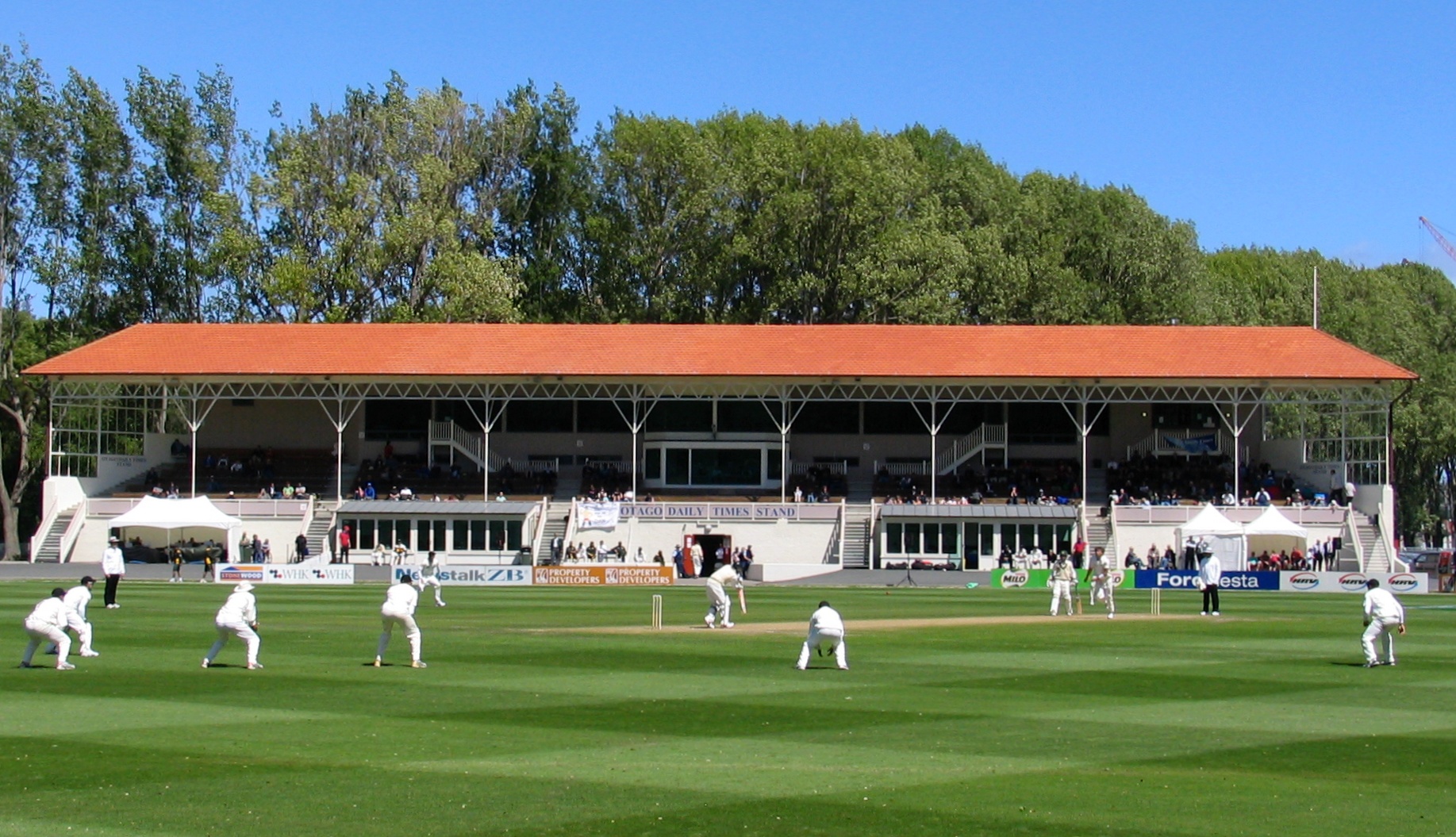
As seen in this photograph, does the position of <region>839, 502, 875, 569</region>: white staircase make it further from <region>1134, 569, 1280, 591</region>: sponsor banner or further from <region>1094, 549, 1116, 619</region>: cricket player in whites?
<region>1094, 549, 1116, 619</region>: cricket player in whites

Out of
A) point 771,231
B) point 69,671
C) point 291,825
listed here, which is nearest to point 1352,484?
point 771,231

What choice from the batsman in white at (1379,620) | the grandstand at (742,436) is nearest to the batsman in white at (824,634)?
the batsman in white at (1379,620)

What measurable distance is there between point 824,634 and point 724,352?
45.0m

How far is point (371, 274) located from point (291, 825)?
68481 mm

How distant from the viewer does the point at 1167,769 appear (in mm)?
14695

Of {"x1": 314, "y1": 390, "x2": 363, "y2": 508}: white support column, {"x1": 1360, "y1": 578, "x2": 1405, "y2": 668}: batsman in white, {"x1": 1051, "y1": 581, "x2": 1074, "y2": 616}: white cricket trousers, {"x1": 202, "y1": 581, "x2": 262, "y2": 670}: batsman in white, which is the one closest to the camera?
{"x1": 202, "y1": 581, "x2": 262, "y2": 670}: batsman in white

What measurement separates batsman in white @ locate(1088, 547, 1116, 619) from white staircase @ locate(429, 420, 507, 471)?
33973mm

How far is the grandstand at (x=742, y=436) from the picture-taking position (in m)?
63.0

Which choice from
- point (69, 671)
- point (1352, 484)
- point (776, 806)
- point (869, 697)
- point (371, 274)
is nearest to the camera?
point (776, 806)

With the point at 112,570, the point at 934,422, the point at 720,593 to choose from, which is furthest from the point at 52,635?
the point at 934,422

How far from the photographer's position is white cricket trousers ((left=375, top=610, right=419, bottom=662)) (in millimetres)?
22516

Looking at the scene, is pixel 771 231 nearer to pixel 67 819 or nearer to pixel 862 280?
pixel 862 280

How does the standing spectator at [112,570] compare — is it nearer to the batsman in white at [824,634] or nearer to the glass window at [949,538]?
the batsman in white at [824,634]

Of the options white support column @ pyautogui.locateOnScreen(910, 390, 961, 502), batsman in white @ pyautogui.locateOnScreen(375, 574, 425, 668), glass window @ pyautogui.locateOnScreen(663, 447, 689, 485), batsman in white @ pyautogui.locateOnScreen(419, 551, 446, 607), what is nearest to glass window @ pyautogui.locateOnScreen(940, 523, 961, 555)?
white support column @ pyautogui.locateOnScreen(910, 390, 961, 502)
